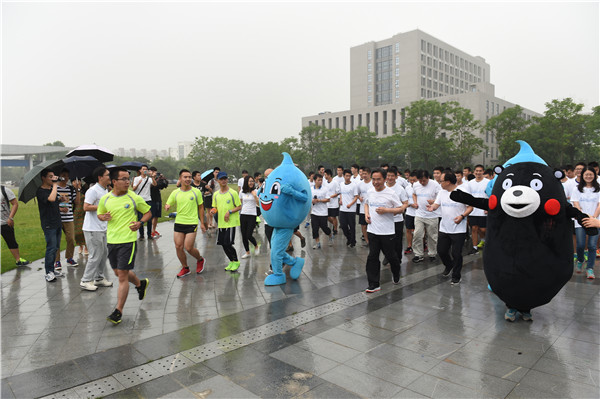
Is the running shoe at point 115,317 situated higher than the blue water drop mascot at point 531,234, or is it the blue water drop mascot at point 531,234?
the blue water drop mascot at point 531,234

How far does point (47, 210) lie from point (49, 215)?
104 millimetres

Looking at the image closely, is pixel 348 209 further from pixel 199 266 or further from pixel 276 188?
pixel 199 266

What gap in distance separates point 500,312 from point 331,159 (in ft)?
160

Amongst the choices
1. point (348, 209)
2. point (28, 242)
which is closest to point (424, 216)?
point (348, 209)

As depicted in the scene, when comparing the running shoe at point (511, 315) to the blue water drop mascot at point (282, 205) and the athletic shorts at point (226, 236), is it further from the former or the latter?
the athletic shorts at point (226, 236)

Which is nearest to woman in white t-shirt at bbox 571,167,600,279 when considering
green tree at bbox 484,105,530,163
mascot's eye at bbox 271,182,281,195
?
mascot's eye at bbox 271,182,281,195

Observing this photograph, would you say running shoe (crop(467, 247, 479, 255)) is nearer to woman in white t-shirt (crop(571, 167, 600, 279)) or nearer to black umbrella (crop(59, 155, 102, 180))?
woman in white t-shirt (crop(571, 167, 600, 279))

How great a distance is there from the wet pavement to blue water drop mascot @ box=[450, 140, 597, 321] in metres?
0.63

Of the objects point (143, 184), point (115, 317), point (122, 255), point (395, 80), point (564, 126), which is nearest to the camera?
point (115, 317)

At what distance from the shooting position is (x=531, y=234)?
470 cm

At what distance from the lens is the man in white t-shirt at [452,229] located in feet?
23.1

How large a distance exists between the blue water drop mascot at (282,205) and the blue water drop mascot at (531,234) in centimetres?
312

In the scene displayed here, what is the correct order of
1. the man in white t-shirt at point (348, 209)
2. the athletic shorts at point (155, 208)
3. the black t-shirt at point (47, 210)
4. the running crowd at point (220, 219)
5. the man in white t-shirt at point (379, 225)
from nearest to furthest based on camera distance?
the running crowd at point (220, 219)
the man in white t-shirt at point (379, 225)
the black t-shirt at point (47, 210)
the man in white t-shirt at point (348, 209)
the athletic shorts at point (155, 208)

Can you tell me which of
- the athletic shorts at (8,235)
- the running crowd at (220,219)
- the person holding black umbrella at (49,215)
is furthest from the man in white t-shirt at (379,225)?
the athletic shorts at (8,235)
